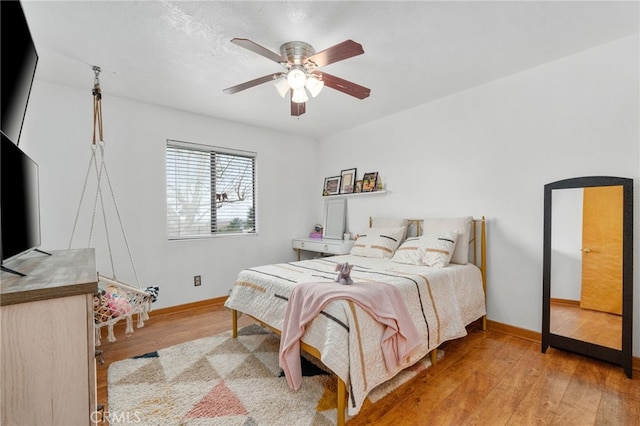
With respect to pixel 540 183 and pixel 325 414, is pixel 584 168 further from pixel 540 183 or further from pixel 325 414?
pixel 325 414

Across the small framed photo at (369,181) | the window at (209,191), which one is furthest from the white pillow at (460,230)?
the window at (209,191)

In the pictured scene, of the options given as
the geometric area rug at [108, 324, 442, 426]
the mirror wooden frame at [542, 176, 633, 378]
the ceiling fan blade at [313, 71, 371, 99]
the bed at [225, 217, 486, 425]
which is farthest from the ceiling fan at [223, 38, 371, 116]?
the geometric area rug at [108, 324, 442, 426]

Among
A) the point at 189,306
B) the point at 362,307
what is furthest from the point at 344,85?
the point at 189,306

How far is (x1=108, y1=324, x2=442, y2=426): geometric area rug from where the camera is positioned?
1649mm

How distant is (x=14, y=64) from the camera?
1.41 meters

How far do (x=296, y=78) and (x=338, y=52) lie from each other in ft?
1.29

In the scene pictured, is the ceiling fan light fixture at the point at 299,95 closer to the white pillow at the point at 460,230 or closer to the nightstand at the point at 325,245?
the white pillow at the point at 460,230

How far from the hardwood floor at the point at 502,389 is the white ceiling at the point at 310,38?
2432mm

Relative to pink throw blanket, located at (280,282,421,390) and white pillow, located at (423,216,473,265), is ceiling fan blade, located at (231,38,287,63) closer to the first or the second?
pink throw blanket, located at (280,282,421,390)

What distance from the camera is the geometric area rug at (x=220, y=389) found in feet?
5.41

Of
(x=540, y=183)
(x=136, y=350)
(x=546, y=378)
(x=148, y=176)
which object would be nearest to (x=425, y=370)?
(x=546, y=378)

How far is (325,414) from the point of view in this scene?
166 centimetres

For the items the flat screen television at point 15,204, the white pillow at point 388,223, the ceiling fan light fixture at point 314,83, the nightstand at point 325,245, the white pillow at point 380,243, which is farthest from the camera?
the nightstand at point 325,245

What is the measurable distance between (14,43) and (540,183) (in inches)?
145
